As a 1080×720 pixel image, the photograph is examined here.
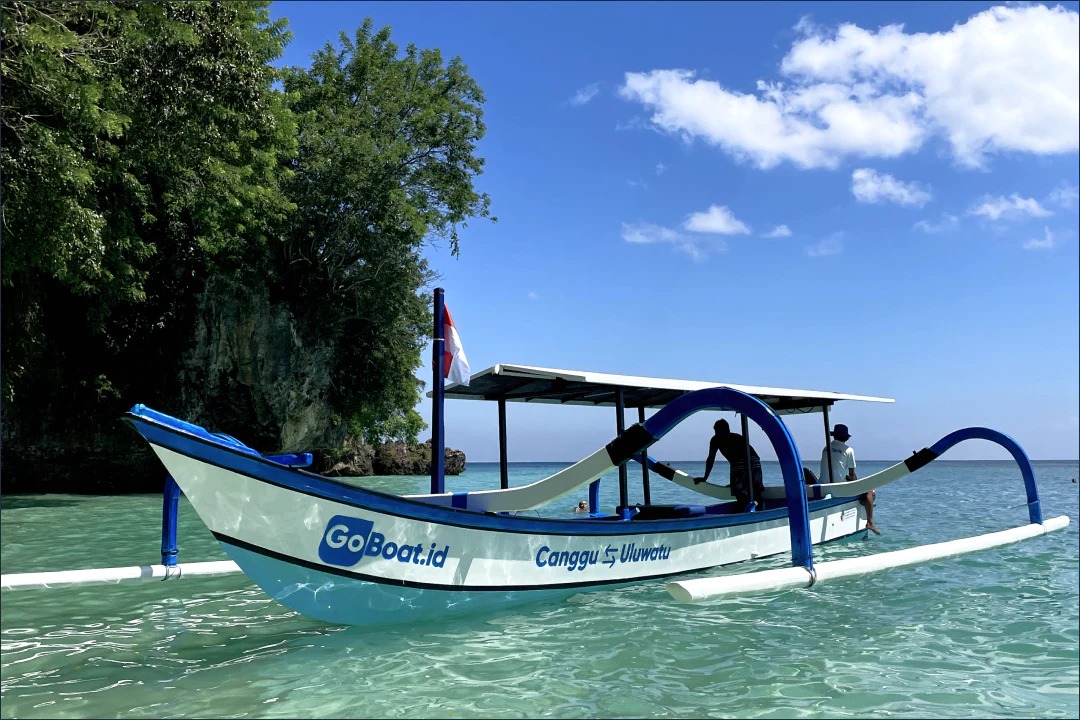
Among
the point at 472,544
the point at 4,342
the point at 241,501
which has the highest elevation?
the point at 4,342

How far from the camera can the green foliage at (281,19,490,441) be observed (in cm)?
2489

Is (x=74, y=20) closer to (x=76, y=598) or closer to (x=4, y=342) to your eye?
(x=4, y=342)

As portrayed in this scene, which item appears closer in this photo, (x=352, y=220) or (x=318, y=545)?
(x=318, y=545)

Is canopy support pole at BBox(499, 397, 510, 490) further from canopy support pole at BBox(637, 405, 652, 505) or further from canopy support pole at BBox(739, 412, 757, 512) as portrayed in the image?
canopy support pole at BBox(739, 412, 757, 512)

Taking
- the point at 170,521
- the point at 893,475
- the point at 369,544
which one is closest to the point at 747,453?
the point at 893,475

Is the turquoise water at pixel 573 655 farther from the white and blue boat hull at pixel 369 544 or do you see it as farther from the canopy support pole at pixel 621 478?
the canopy support pole at pixel 621 478

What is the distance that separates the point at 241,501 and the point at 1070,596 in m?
8.51

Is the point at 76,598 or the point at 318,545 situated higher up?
the point at 318,545

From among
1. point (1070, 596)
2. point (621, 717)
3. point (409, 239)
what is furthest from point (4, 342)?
point (1070, 596)

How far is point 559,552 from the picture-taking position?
702 cm

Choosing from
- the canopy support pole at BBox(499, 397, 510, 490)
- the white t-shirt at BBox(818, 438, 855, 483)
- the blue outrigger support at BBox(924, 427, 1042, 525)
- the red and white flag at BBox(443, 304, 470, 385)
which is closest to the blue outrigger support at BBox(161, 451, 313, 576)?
the red and white flag at BBox(443, 304, 470, 385)

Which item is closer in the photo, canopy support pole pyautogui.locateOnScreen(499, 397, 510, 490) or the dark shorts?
the dark shorts

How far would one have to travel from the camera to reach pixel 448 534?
6164mm

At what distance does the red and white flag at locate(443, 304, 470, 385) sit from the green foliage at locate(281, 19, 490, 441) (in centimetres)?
1652
